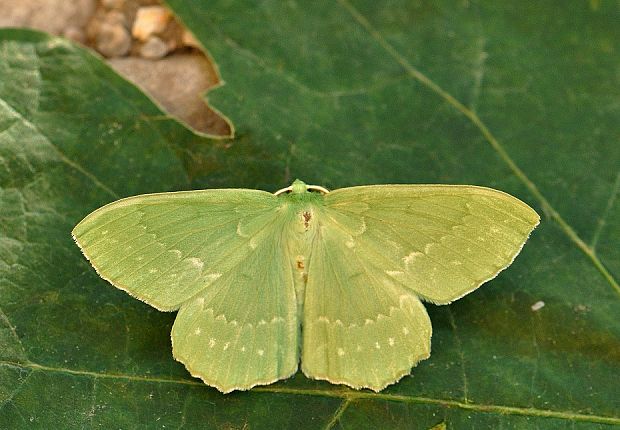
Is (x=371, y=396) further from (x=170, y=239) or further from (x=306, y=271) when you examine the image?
(x=170, y=239)

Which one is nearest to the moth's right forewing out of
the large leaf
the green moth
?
the green moth

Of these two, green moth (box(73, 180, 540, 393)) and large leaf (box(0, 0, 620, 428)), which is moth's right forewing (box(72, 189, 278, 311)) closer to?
green moth (box(73, 180, 540, 393))

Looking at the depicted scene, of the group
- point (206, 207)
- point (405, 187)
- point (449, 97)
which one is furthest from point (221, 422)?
point (449, 97)

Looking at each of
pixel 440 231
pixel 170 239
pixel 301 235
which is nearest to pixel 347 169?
pixel 301 235

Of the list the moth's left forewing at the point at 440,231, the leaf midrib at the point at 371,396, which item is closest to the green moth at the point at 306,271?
the moth's left forewing at the point at 440,231

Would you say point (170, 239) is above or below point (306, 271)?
above

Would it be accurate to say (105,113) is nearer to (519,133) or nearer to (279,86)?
(279,86)
